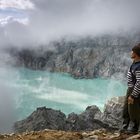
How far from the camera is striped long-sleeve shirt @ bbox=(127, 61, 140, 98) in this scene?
13.1 m

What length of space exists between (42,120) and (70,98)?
13630 cm

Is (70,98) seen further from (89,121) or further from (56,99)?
(89,121)

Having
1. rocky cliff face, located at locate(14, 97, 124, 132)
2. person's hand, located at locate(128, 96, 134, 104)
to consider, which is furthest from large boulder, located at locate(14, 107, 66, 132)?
person's hand, located at locate(128, 96, 134, 104)

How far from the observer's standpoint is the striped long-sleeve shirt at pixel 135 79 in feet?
43.1

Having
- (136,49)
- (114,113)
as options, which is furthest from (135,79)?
(114,113)

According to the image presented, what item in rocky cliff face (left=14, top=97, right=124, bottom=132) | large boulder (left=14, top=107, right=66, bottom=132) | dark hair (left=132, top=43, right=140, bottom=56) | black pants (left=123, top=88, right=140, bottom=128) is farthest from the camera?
rocky cliff face (left=14, top=97, right=124, bottom=132)

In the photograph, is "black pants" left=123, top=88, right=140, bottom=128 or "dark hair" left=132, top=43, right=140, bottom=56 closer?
"dark hair" left=132, top=43, right=140, bottom=56

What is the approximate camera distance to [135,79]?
13445 mm

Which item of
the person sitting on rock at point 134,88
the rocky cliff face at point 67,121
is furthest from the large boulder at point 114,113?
the person sitting on rock at point 134,88

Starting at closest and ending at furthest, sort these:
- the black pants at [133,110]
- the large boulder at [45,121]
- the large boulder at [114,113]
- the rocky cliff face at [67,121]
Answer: the black pants at [133,110], the large boulder at [45,121], the rocky cliff face at [67,121], the large boulder at [114,113]

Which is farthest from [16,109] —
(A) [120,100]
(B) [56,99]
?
(A) [120,100]

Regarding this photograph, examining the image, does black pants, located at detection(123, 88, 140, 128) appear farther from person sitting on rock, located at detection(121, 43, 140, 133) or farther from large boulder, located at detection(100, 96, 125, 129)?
large boulder, located at detection(100, 96, 125, 129)

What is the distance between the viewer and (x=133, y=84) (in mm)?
13523

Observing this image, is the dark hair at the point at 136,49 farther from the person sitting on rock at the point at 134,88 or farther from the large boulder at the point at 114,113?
the large boulder at the point at 114,113
